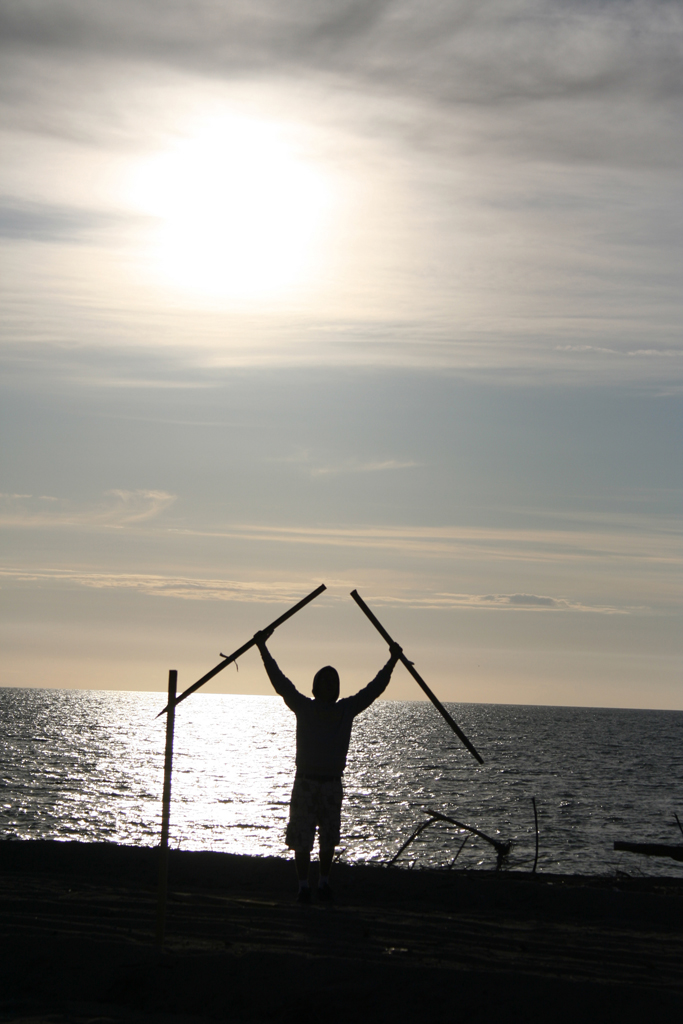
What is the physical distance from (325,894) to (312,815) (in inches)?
Answer: 31.1

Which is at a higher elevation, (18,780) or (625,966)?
(625,966)

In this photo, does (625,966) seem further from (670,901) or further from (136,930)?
(136,930)

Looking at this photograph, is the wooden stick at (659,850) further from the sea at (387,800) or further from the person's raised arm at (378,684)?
the person's raised arm at (378,684)

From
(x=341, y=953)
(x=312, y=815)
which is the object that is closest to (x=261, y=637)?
(x=312, y=815)

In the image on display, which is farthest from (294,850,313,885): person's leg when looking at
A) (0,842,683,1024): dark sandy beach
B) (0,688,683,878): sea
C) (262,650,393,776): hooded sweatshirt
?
A: (0,688,683,878): sea

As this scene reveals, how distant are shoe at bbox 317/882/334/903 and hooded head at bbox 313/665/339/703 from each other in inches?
70.3

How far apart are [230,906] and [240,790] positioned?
48.8 metres

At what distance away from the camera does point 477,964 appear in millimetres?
6652

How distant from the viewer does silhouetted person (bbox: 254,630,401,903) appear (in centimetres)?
905

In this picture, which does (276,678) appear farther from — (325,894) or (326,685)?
(325,894)

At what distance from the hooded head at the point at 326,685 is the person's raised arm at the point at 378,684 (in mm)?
258

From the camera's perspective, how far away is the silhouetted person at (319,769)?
29.7 ft

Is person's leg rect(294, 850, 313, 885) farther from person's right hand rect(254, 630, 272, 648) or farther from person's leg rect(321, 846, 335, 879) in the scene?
person's right hand rect(254, 630, 272, 648)

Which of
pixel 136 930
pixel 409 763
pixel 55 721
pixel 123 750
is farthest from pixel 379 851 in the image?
pixel 55 721
